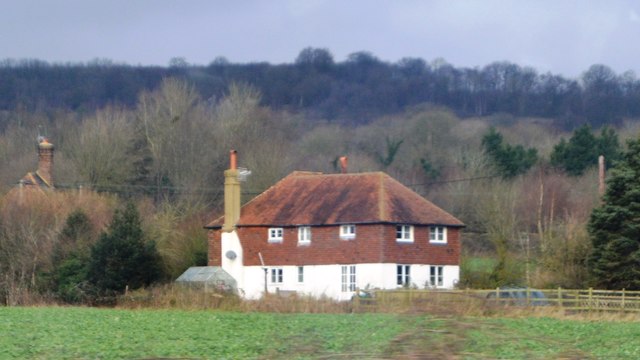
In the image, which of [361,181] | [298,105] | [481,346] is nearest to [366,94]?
[298,105]

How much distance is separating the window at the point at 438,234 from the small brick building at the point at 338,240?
0.17 ft

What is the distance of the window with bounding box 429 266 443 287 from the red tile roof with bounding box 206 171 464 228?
2276 mm

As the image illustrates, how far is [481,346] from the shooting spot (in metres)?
14.1

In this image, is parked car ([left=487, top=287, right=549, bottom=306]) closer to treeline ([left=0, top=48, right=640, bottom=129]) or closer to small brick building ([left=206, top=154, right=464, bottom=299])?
small brick building ([left=206, top=154, right=464, bottom=299])

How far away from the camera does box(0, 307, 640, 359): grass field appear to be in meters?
12.9

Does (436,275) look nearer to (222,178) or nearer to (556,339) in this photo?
(222,178)

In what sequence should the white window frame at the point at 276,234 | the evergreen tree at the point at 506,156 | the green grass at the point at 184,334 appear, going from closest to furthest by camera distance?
the green grass at the point at 184,334 < the white window frame at the point at 276,234 < the evergreen tree at the point at 506,156

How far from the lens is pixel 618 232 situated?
48500 mm

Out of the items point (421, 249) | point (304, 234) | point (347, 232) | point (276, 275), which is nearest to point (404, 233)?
point (421, 249)

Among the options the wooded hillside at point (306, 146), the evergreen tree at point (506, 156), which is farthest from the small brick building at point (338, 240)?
the evergreen tree at point (506, 156)

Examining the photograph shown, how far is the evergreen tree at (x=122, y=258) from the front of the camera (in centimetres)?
5256

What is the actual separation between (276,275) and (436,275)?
810cm

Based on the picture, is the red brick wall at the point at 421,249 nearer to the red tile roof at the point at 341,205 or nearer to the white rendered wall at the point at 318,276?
the white rendered wall at the point at 318,276

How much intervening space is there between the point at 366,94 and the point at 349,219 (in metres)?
81.4
